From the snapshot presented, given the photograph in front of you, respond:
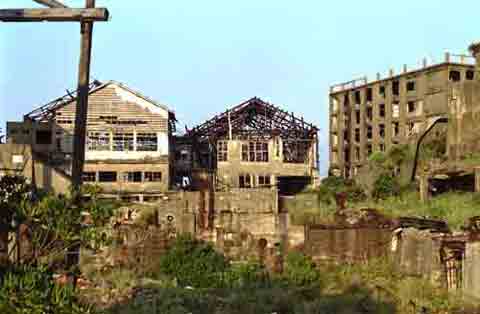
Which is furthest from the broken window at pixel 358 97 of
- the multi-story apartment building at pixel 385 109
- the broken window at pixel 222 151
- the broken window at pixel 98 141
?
the broken window at pixel 98 141

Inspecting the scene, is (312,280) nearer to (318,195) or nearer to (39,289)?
(318,195)

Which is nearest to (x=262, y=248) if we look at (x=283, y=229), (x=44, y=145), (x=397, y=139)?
(x=283, y=229)

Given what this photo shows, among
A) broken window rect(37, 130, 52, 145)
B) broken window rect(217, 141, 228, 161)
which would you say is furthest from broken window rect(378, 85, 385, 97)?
broken window rect(37, 130, 52, 145)

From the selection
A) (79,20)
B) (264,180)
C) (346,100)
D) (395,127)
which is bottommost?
(264,180)

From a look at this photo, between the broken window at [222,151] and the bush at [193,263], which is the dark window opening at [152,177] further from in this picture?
the bush at [193,263]

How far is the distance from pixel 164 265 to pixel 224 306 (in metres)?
5.63

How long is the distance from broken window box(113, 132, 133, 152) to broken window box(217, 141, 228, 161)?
6548mm

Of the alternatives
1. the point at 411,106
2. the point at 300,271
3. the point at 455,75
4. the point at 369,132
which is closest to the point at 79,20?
the point at 300,271

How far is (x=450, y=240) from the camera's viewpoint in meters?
19.8

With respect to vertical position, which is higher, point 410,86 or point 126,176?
point 410,86

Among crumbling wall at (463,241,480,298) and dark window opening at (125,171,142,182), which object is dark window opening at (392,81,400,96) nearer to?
dark window opening at (125,171,142,182)

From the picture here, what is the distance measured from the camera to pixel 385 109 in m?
54.0

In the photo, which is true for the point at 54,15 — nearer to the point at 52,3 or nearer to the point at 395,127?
the point at 52,3

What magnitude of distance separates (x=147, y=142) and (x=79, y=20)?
31.2 metres
